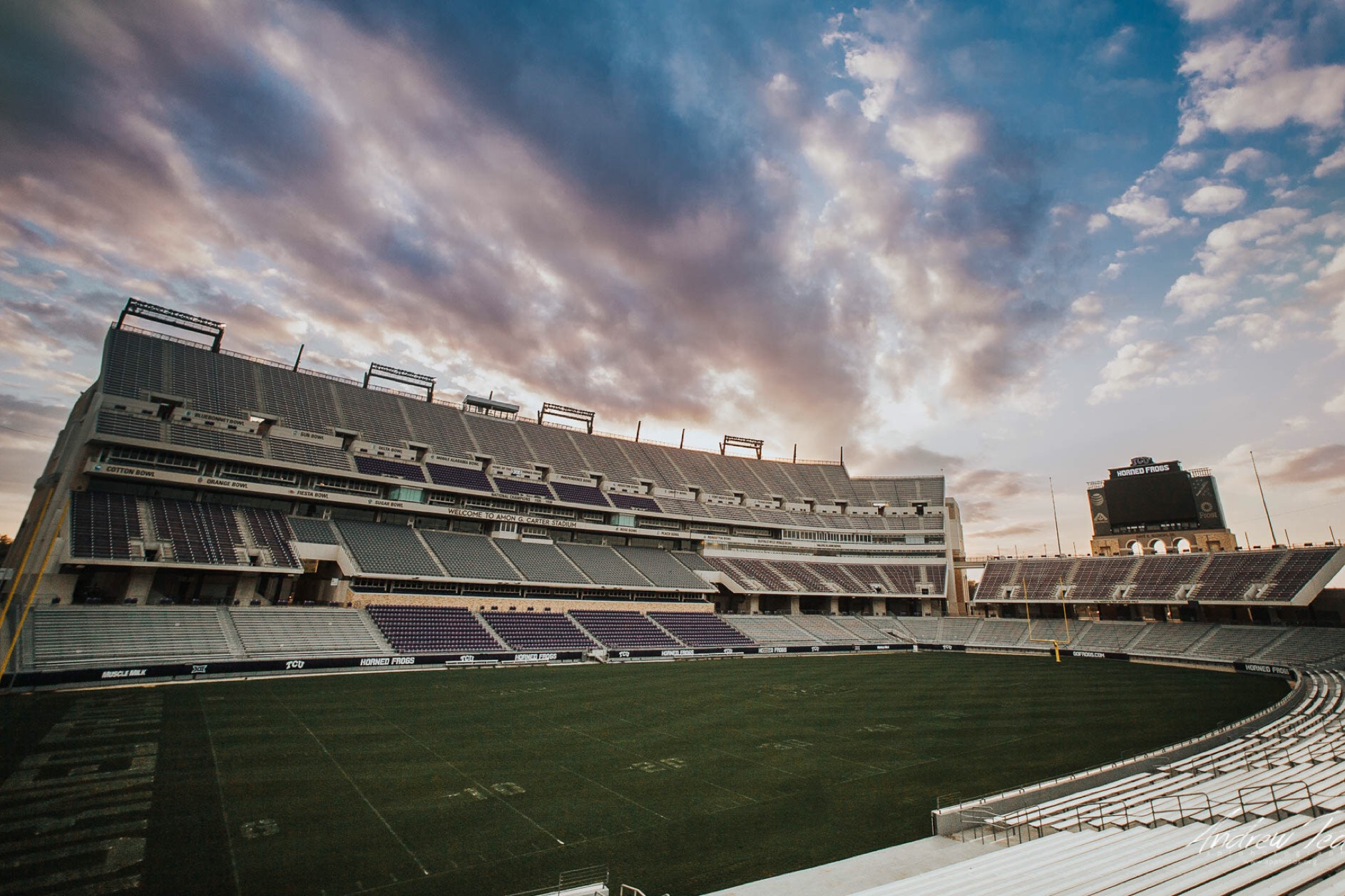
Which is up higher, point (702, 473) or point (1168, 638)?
point (702, 473)

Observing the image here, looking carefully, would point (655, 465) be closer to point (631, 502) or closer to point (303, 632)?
point (631, 502)

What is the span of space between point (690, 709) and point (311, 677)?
19684 mm

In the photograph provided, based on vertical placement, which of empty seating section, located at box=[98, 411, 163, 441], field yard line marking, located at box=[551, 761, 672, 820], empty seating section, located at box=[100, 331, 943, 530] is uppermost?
empty seating section, located at box=[100, 331, 943, 530]

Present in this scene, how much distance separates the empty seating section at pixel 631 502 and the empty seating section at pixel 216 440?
30.1m

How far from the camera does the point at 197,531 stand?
35312mm

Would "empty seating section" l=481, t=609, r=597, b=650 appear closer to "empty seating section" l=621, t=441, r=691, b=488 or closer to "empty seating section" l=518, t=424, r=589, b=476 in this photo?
"empty seating section" l=518, t=424, r=589, b=476

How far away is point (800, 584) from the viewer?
6172cm

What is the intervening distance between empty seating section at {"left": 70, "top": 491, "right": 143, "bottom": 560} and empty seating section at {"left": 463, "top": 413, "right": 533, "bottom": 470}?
2578 centimetres

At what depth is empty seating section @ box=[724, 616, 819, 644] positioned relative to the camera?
5206 cm

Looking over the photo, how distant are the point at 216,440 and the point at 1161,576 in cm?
7961

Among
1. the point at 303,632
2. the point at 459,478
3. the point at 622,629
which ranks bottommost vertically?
the point at 303,632

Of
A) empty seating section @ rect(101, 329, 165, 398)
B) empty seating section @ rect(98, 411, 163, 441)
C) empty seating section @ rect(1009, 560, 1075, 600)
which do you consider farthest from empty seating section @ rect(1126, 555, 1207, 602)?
empty seating section @ rect(101, 329, 165, 398)

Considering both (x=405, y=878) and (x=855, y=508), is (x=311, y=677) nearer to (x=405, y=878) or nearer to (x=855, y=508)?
(x=405, y=878)

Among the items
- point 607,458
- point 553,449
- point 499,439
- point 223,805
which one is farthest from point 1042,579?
point 223,805
